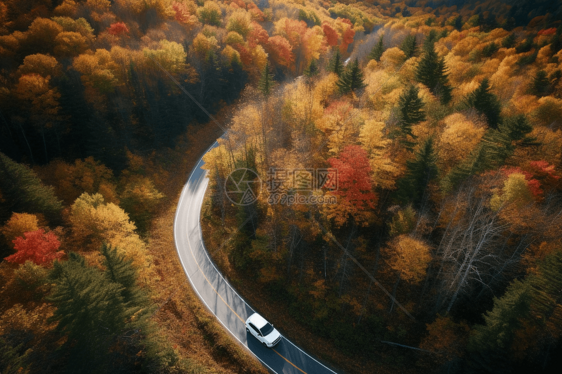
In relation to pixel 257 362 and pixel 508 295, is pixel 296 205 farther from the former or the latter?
pixel 508 295

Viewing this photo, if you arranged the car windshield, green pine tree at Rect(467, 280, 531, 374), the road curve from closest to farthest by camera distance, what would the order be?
green pine tree at Rect(467, 280, 531, 374) → the road curve → the car windshield

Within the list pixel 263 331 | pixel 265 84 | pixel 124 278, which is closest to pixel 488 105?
pixel 265 84

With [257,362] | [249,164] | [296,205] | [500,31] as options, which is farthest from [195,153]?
[500,31]

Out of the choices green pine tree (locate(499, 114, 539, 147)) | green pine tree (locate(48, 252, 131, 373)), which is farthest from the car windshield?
green pine tree (locate(499, 114, 539, 147))

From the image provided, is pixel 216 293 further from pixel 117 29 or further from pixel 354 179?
pixel 117 29

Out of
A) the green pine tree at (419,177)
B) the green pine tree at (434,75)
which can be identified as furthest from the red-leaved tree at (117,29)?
the green pine tree at (419,177)

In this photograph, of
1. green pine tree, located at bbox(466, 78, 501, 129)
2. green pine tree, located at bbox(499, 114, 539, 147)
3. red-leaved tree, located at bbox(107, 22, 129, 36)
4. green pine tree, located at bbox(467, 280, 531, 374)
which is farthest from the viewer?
red-leaved tree, located at bbox(107, 22, 129, 36)

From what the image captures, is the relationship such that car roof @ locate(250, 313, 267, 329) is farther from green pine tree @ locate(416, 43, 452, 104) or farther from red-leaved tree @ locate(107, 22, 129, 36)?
red-leaved tree @ locate(107, 22, 129, 36)
